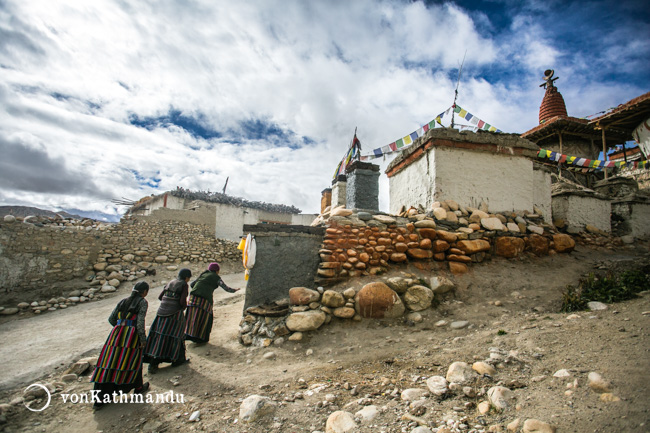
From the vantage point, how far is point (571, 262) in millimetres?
5105

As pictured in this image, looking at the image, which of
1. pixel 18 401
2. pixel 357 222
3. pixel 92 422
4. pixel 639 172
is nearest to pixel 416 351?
pixel 357 222

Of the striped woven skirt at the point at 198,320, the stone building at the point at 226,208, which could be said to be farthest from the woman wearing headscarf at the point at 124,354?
the stone building at the point at 226,208

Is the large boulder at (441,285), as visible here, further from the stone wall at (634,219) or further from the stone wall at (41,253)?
the stone wall at (41,253)

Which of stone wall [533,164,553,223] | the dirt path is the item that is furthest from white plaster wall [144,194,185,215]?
stone wall [533,164,553,223]

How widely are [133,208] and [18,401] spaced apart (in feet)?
62.7

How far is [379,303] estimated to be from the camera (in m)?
4.09

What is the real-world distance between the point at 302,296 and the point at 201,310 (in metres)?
1.73

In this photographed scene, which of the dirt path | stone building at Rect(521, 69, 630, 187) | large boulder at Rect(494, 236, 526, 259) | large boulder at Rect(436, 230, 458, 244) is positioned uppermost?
stone building at Rect(521, 69, 630, 187)

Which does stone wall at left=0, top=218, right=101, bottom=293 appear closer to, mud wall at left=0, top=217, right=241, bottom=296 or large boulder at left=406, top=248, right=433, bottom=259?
mud wall at left=0, top=217, right=241, bottom=296

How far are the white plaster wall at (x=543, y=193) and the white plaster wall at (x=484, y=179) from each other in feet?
0.99

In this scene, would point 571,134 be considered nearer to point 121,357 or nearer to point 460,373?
point 460,373

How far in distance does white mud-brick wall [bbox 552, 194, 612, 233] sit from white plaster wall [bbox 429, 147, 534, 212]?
4.57 ft

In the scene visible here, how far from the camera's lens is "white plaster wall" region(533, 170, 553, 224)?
604 cm

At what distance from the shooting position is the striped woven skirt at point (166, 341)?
395 centimetres
